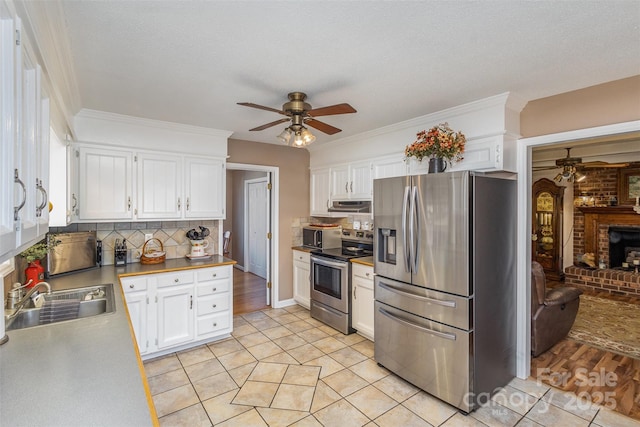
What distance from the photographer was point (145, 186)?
3381mm

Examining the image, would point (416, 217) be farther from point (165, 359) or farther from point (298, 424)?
point (165, 359)

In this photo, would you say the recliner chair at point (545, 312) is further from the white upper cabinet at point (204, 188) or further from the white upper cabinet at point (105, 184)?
the white upper cabinet at point (105, 184)

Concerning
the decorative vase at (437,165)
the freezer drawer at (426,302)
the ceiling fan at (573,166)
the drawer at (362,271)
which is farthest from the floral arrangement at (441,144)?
the ceiling fan at (573,166)

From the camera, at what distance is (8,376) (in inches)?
46.8

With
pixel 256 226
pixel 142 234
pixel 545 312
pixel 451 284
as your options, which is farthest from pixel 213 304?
pixel 545 312

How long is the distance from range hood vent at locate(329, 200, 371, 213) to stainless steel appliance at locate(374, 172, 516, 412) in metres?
1.00

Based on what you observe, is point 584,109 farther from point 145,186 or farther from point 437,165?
point 145,186

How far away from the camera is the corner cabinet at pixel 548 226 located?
6266 mm

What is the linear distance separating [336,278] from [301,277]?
929mm

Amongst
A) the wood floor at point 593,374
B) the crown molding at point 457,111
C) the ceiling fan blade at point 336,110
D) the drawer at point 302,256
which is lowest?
the wood floor at point 593,374

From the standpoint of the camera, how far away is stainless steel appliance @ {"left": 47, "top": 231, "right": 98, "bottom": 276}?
2848mm

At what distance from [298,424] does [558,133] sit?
3029mm

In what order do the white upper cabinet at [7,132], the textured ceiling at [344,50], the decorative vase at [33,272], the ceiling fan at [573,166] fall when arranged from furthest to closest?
the ceiling fan at [573,166], the decorative vase at [33,272], the textured ceiling at [344,50], the white upper cabinet at [7,132]

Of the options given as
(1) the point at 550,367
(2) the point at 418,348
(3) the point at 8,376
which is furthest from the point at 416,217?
(3) the point at 8,376
